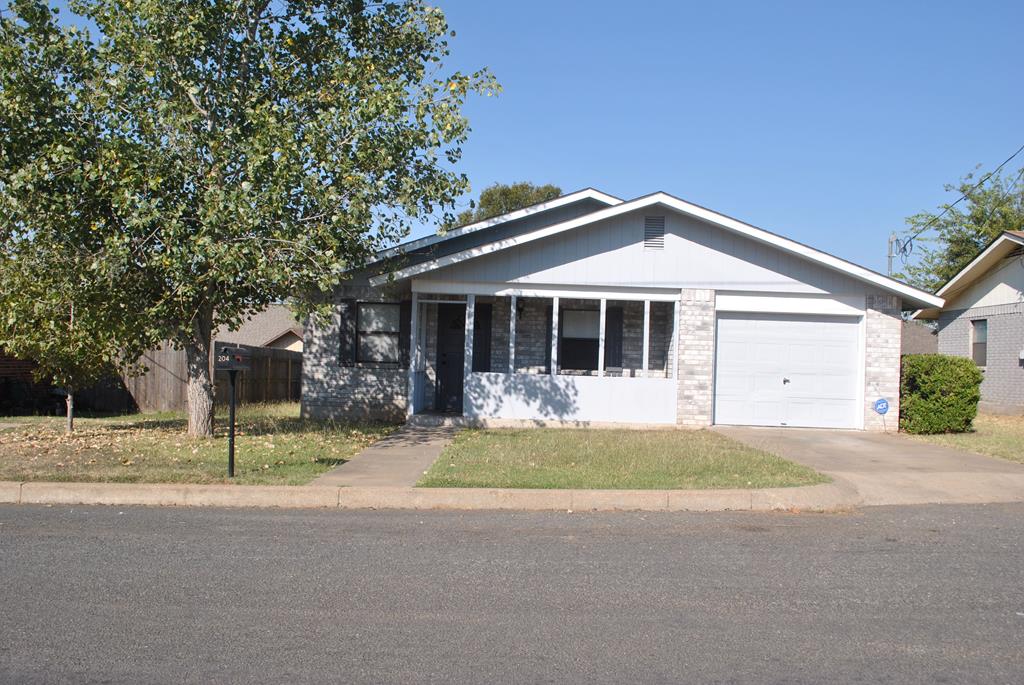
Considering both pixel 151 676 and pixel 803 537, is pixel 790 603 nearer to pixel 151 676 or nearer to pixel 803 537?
pixel 803 537

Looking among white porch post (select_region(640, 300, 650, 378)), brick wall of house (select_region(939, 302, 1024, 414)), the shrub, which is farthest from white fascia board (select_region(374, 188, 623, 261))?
brick wall of house (select_region(939, 302, 1024, 414))

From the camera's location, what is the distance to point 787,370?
1819 cm

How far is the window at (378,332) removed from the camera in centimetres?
1900

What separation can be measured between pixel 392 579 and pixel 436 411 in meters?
12.2

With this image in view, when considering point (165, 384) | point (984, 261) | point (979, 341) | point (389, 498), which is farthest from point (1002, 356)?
point (165, 384)

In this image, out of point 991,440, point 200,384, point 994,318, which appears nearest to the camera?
point 200,384

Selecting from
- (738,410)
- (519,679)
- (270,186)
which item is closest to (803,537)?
(519,679)

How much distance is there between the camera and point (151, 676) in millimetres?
4816

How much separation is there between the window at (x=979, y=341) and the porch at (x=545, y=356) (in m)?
10.4

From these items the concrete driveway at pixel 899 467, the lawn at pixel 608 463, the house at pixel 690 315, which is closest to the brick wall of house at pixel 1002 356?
the house at pixel 690 315

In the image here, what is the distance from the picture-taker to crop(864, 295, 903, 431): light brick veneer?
17875 millimetres

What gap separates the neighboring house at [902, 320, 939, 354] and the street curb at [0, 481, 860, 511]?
89.8ft

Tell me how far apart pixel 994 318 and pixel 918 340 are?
12442 millimetres

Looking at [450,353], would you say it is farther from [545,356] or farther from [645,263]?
[645,263]
